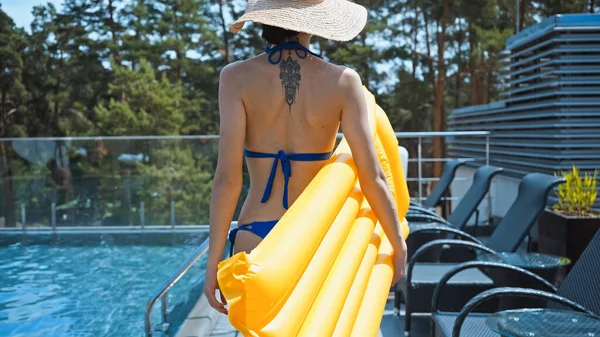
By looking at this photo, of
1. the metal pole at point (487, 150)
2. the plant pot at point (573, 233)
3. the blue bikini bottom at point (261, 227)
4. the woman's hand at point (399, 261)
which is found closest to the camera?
the blue bikini bottom at point (261, 227)

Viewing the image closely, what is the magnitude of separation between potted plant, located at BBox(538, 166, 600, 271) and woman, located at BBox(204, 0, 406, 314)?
3.23 meters

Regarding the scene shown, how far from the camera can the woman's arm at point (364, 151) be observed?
1.93 meters

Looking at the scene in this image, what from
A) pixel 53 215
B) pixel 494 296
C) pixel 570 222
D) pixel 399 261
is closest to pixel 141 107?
pixel 53 215

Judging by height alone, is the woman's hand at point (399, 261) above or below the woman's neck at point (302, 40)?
below

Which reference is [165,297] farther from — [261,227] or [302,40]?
[302,40]

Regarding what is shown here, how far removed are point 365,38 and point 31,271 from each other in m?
15.8

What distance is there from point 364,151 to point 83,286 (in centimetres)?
560

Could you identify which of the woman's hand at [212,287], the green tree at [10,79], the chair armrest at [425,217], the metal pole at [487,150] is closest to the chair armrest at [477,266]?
the woman's hand at [212,287]

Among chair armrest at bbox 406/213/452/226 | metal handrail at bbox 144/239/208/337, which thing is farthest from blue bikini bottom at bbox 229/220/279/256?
chair armrest at bbox 406/213/452/226

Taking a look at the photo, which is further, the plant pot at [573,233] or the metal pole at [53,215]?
the metal pole at [53,215]

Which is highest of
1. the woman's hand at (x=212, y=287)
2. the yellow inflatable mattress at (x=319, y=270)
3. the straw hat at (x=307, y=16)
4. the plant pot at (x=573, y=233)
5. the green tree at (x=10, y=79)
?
the green tree at (x=10, y=79)

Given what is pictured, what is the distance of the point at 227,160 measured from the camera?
189 cm

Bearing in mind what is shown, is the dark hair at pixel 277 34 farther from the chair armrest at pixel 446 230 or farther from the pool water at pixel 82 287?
the chair armrest at pixel 446 230

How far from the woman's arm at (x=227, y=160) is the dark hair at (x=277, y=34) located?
151mm
